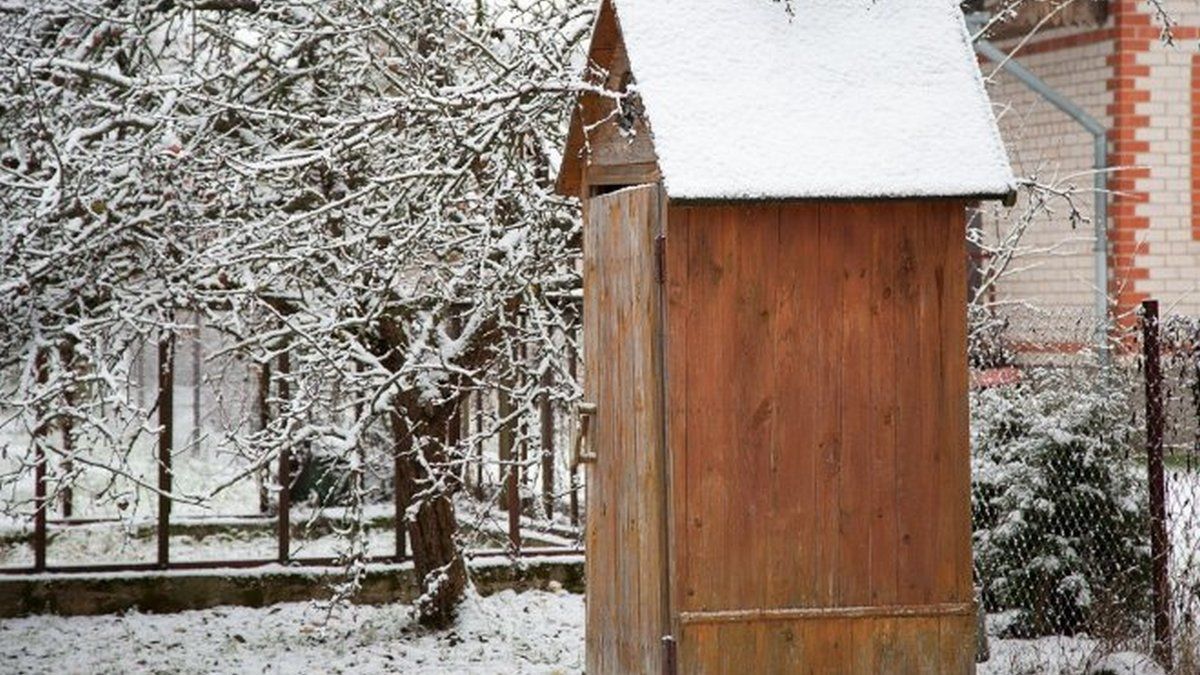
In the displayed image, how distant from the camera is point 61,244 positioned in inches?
340

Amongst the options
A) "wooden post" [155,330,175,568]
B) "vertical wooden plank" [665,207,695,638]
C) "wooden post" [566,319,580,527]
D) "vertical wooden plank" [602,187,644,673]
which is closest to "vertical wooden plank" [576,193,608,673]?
"vertical wooden plank" [602,187,644,673]

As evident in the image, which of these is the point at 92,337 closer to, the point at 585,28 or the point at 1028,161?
the point at 585,28

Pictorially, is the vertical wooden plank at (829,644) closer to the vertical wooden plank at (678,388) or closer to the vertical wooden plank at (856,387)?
the vertical wooden plank at (856,387)

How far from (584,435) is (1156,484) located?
99.0 inches

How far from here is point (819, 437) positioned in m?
5.83

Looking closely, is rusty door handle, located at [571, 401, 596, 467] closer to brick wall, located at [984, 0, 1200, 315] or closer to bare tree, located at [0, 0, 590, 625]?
bare tree, located at [0, 0, 590, 625]

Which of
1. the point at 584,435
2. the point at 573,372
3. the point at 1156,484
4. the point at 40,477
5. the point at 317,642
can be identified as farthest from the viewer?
the point at 40,477

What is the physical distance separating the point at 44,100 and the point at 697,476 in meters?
4.39

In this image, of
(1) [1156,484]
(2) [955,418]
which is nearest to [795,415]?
(2) [955,418]

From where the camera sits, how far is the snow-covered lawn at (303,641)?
8.65 metres

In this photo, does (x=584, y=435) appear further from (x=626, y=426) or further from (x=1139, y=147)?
(x=1139, y=147)

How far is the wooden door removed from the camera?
5.94 m

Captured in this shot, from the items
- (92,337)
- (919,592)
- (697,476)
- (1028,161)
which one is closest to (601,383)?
(697,476)

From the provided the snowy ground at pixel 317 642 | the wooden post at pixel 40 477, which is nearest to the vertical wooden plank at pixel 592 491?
the snowy ground at pixel 317 642
